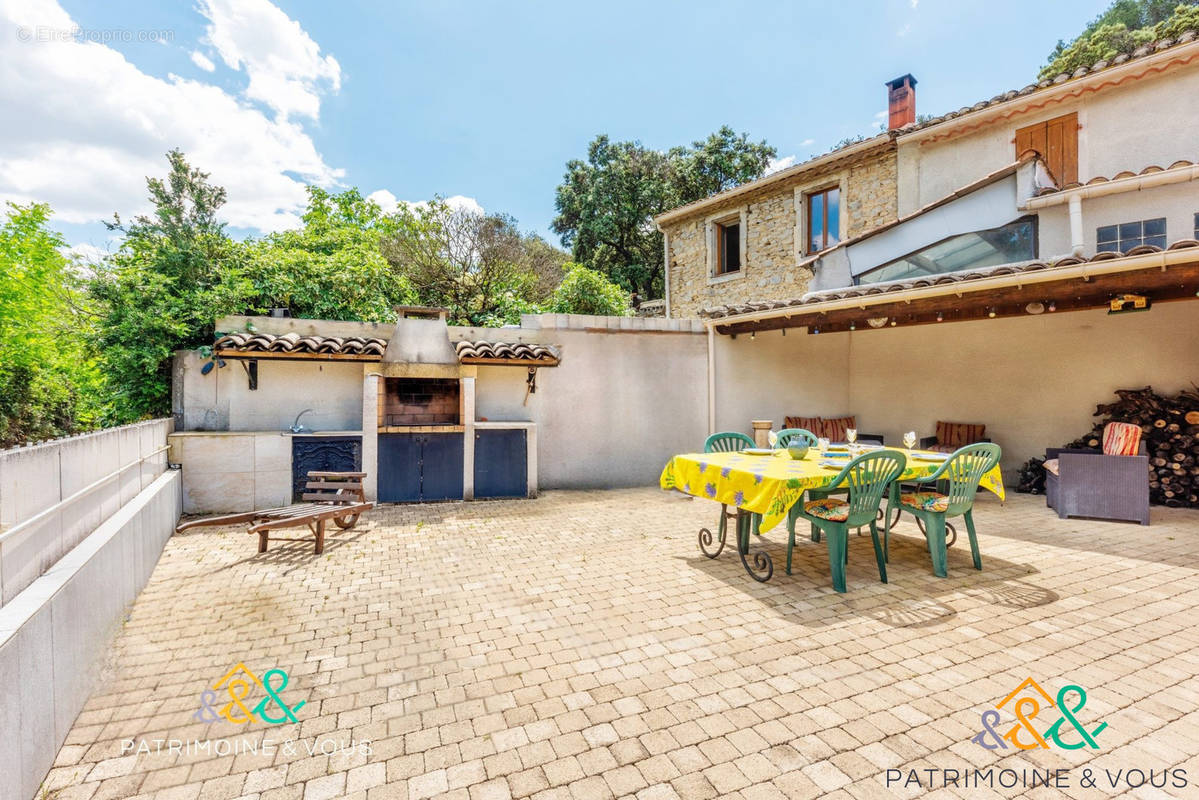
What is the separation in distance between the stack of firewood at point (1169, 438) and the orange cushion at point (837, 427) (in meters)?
3.34

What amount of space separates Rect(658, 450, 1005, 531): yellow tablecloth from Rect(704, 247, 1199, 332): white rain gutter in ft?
7.06

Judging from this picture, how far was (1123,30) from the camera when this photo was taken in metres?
18.0

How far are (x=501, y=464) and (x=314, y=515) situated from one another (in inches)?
111

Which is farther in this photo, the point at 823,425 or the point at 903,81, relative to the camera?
the point at 903,81

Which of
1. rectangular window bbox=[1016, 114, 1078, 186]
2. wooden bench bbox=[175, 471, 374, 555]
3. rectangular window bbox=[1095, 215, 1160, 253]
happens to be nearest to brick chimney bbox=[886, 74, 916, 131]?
rectangular window bbox=[1016, 114, 1078, 186]

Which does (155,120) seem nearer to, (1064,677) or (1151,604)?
(1064,677)

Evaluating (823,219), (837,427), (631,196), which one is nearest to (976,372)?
Result: (837,427)

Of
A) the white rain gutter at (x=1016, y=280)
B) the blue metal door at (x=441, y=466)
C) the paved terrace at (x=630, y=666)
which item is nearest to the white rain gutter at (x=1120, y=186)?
the white rain gutter at (x=1016, y=280)

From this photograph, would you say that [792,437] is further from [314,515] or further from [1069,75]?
[1069,75]

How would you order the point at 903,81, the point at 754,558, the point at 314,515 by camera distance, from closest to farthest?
the point at 754,558
the point at 314,515
the point at 903,81

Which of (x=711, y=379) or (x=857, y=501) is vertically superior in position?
(x=711, y=379)

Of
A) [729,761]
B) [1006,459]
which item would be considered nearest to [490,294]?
[1006,459]

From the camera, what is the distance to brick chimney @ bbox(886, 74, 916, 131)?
1039 centimetres

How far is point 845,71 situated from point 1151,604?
45.9ft
